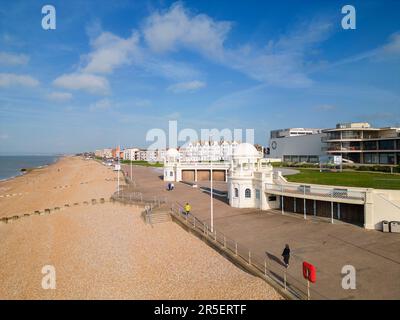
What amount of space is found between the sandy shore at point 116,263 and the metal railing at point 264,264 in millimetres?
529

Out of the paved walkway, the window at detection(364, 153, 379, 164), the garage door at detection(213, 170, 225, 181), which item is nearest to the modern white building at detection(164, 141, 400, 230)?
the paved walkway

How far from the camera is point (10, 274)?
15242mm

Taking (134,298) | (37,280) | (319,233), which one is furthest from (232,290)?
(37,280)

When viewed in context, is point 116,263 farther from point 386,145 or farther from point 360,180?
point 386,145

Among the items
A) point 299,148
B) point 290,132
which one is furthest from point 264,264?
point 290,132

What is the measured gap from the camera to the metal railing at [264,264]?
11102 mm

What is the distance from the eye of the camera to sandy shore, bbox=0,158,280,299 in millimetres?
12648

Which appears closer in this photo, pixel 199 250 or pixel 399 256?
pixel 399 256

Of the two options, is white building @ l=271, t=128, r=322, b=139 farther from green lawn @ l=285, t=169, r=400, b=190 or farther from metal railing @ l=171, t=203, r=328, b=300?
metal railing @ l=171, t=203, r=328, b=300

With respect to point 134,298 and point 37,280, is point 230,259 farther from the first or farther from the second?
point 37,280

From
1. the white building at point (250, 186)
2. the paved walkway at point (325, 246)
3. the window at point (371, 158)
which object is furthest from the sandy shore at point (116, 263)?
the window at point (371, 158)

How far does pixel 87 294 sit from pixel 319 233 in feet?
43.2

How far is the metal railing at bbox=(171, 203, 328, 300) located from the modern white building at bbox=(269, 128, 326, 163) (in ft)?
188
